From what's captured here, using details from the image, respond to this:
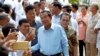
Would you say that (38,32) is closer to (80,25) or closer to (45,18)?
(45,18)

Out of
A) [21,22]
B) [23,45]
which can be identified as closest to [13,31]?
[23,45]

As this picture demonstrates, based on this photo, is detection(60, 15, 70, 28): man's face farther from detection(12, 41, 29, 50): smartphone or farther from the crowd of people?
detection(12, 41, 29, 50): smartphone

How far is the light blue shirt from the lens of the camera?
5.76 meters

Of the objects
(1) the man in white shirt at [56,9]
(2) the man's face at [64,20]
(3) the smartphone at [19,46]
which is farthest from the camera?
(1) the man in white shirt at [56,9]

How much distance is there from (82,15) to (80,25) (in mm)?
409

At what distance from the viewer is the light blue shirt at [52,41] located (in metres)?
5.76

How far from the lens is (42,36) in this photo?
19.2 ft

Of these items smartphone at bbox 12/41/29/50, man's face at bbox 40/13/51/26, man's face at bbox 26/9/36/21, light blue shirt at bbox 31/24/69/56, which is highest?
smartphone at bbox 12/41/29/50

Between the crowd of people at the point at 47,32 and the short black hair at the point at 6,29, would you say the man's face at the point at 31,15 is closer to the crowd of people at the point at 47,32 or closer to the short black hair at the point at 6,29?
the crowd of people at the point at 47,32

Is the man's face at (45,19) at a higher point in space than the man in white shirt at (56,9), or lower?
higher

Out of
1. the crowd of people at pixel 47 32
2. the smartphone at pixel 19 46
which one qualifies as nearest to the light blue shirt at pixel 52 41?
the crowd of people at pixel 47 32

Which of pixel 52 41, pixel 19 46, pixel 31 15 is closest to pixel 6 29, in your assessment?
pixel 19 46

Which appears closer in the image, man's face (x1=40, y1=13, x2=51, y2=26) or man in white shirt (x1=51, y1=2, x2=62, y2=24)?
man's face (x1=40, y1=13, x2=51, y2=26)

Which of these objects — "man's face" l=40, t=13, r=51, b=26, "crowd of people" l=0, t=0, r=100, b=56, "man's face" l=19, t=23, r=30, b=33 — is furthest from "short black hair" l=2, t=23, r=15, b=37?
"man's face" l=40, t=13, r=51, b=26
